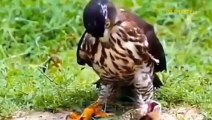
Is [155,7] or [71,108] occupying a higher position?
[155,7]

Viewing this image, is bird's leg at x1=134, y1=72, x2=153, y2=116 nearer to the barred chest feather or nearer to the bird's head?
the barred chest feather

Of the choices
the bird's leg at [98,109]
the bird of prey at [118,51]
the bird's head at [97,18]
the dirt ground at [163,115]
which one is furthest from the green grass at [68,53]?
the bird's head at [97,18]

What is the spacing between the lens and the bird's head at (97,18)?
4590mm

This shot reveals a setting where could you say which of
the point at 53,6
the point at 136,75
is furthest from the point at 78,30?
the point at 136,75

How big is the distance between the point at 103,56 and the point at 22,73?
1598 millimetres

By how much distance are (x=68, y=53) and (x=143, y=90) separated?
2225 millimetres

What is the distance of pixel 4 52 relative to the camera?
724 cm

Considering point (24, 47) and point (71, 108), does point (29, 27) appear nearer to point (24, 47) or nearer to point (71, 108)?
point (24, 47)

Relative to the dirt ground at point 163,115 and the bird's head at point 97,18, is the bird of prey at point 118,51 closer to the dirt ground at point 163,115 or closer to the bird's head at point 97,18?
the bird's head at point 97,18

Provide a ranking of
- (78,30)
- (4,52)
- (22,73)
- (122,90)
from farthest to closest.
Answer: (78,30)
(4,52)
(22,73)
(122,90)

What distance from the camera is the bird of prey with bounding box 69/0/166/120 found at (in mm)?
4676

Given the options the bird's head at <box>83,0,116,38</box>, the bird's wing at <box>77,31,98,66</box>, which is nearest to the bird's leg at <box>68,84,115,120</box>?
the bird's wing at <box>77,31,98,66</box>

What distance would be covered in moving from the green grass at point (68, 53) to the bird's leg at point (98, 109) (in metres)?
0.23

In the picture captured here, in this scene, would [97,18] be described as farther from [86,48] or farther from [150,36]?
[150,36]
